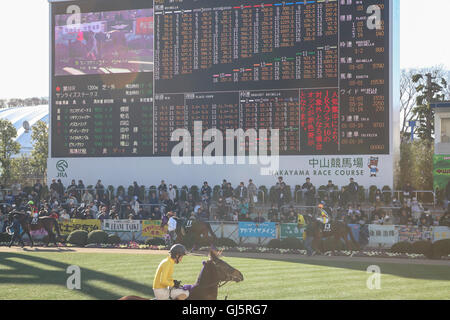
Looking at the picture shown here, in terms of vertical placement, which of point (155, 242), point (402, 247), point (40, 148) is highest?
point (40, 148)

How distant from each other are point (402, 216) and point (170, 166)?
36.4 ft

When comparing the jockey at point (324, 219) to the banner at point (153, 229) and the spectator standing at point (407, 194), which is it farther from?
the banner at point (153, 229)

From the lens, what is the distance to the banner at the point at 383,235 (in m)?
22.1

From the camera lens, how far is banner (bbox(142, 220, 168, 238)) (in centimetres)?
2458

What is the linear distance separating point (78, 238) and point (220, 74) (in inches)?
383

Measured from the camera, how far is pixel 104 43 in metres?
29.1

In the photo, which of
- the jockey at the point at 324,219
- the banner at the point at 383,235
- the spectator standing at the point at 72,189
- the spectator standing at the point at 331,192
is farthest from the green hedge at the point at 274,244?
the spectator standing at the point at 72,189

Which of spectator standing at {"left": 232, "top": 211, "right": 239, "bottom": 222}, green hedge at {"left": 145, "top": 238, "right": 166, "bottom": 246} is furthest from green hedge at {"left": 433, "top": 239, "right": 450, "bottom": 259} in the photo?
green hedge at {"left": 145, "top": 238, "right": 166, "bottom": 246}

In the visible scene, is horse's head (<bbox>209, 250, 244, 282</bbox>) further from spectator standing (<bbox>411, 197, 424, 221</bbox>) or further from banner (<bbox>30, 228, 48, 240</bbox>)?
banner (<bbox>30, 228, 48, 240</bbox>)

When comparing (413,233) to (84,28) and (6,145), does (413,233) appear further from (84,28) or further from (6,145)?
(6,145)

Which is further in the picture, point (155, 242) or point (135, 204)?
point (135, 204)

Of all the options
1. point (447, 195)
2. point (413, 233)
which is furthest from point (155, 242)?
point (447, 195)

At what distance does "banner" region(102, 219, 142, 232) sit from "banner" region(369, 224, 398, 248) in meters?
9.99
